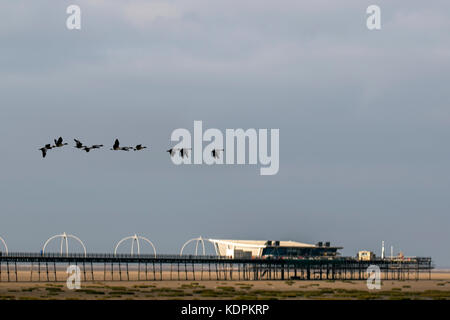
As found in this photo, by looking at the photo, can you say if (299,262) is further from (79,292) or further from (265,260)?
(79,292)

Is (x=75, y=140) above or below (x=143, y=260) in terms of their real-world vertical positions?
above

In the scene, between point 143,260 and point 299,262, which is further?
point 299,262

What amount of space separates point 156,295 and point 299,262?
84470 mm

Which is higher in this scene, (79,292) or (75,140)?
(75,140)
